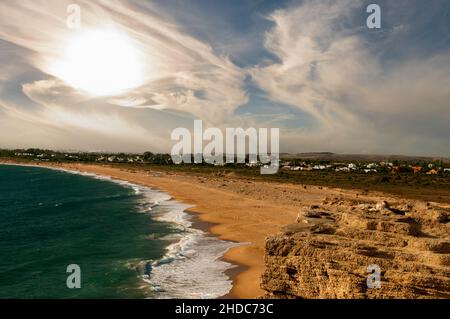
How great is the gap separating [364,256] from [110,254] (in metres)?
21.0

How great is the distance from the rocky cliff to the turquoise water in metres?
9.07

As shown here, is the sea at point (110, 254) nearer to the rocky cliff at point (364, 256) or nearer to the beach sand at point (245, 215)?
the beach sand at point (245, 215)

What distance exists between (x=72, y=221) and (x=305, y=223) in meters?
34.4

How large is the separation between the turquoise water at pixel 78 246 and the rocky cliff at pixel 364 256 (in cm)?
907

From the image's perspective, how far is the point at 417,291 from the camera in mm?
10906

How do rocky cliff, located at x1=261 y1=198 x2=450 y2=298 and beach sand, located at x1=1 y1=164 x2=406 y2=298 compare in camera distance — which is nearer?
rocky cliff, located at x1=261 y1=198 x2=450 y2=298

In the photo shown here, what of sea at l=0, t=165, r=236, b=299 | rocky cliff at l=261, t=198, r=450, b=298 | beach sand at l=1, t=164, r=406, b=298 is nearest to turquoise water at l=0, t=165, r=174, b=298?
sea at l=0, t=165, r=236, b=299

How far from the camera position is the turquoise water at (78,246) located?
807 inches

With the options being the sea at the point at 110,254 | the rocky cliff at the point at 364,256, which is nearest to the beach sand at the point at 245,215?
the sea at the point at 110,254

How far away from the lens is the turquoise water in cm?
2050

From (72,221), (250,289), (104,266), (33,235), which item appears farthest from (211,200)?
(250,289)

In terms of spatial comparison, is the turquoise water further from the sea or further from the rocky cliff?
the rocky cliff
